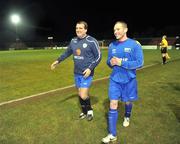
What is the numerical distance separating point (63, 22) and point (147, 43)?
1080 inches

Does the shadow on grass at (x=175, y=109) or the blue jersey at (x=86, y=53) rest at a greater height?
the blue jersey at (x=86, y=53)

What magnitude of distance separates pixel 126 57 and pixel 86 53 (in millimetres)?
1415

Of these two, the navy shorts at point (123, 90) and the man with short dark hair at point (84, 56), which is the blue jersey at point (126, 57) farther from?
the man with short dark hair at point (84, 56)

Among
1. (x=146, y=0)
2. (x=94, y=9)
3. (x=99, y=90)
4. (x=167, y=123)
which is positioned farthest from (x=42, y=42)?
(x=167, y=123)

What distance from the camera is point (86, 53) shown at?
289 inches

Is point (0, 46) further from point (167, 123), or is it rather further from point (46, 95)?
point (167, 123)

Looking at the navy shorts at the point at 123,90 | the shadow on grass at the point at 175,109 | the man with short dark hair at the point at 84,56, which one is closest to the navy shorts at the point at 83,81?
the man with short dark hair at the point at 84,56

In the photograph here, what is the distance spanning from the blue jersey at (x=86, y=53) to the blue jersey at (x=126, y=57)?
100cm

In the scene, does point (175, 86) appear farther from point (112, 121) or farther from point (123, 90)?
point (112, 121)

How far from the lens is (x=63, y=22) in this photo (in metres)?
76.9

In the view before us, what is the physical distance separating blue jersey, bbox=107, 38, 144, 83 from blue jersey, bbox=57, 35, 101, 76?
1.00 meters

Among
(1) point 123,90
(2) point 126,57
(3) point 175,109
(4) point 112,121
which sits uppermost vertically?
(2) point 126,57

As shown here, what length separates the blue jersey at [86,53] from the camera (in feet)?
23.9

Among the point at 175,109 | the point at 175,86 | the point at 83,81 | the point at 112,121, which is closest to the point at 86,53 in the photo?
the point at 83,81
